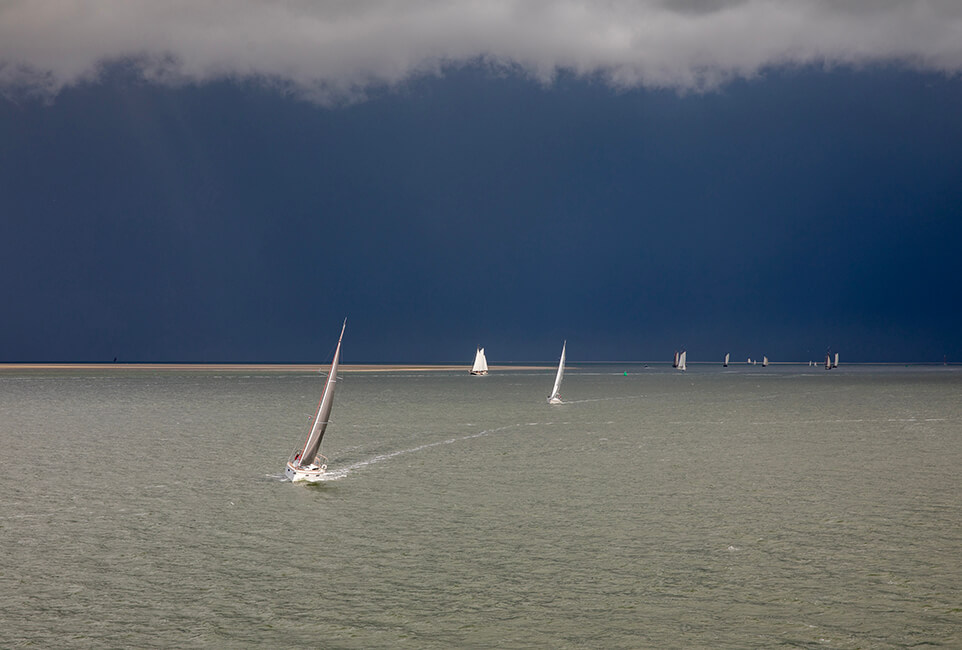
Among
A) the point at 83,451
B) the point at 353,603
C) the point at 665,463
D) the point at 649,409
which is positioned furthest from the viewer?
the point at 649,409

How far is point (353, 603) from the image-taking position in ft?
46.0

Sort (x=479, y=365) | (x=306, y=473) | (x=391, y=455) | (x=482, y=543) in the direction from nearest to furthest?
(x=482, y=543)
(x=306, y=473)
(x=391, y=455)
(x=479, y=365)

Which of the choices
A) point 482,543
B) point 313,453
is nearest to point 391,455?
point 313,453

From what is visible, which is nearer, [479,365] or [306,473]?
[306,473]

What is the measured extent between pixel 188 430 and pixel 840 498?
106 ft

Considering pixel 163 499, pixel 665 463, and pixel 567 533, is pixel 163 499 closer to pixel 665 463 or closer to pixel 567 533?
pixel 567 533

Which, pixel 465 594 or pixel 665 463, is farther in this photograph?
pixel 665 463

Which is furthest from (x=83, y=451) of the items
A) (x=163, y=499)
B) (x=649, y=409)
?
(x=649, y=409)

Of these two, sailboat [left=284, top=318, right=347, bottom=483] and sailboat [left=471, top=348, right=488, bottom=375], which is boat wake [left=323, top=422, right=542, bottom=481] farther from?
sailboat [left=471, top=348, right=488, bottom=375]

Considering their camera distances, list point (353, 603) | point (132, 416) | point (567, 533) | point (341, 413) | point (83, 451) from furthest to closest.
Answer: point (341, 413) → point (132, 416) → point (83, 451) → point (567, 533) → point (353, 603)

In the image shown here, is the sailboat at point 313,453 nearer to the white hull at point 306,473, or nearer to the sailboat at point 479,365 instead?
the white hull at point 306,473

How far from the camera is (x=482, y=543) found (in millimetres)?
18453

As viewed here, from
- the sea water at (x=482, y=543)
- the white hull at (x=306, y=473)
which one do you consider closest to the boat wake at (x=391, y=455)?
Result: the sea water at (x=482, y=543)

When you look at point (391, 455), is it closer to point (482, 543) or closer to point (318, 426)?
point (318, 426)
